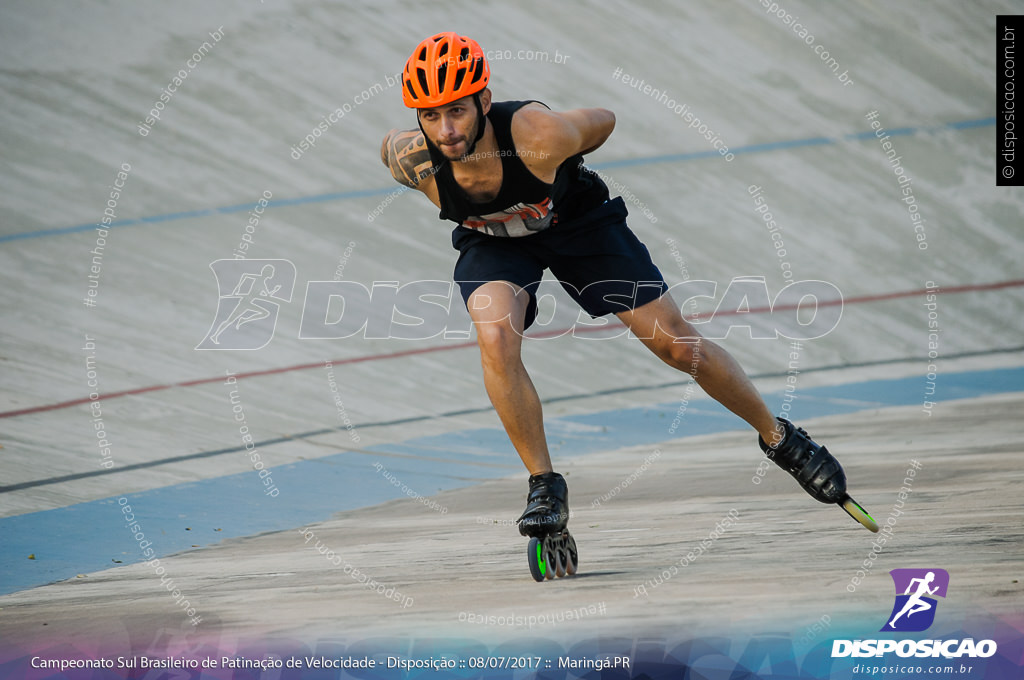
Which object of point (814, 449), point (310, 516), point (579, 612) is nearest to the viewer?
point (579, 612)

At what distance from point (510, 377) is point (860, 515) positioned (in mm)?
996

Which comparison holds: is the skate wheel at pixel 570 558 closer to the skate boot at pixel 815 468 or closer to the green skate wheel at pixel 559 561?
the green skate wheel at pixel 559 561

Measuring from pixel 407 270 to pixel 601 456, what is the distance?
8.62 feet

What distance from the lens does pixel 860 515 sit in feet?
8.74

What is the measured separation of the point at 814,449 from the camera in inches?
107

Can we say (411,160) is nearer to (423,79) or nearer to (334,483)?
(423,79)

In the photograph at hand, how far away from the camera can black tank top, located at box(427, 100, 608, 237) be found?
2523 mm

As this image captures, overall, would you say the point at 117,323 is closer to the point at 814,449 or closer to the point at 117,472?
the point at 117,472

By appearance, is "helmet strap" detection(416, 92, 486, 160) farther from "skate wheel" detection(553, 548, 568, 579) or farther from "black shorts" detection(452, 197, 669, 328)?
"skate wheel" detection(553, 548, 568, 579)

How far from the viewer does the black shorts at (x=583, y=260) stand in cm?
269

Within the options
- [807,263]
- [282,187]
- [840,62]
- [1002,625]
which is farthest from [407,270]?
[1002,625]
